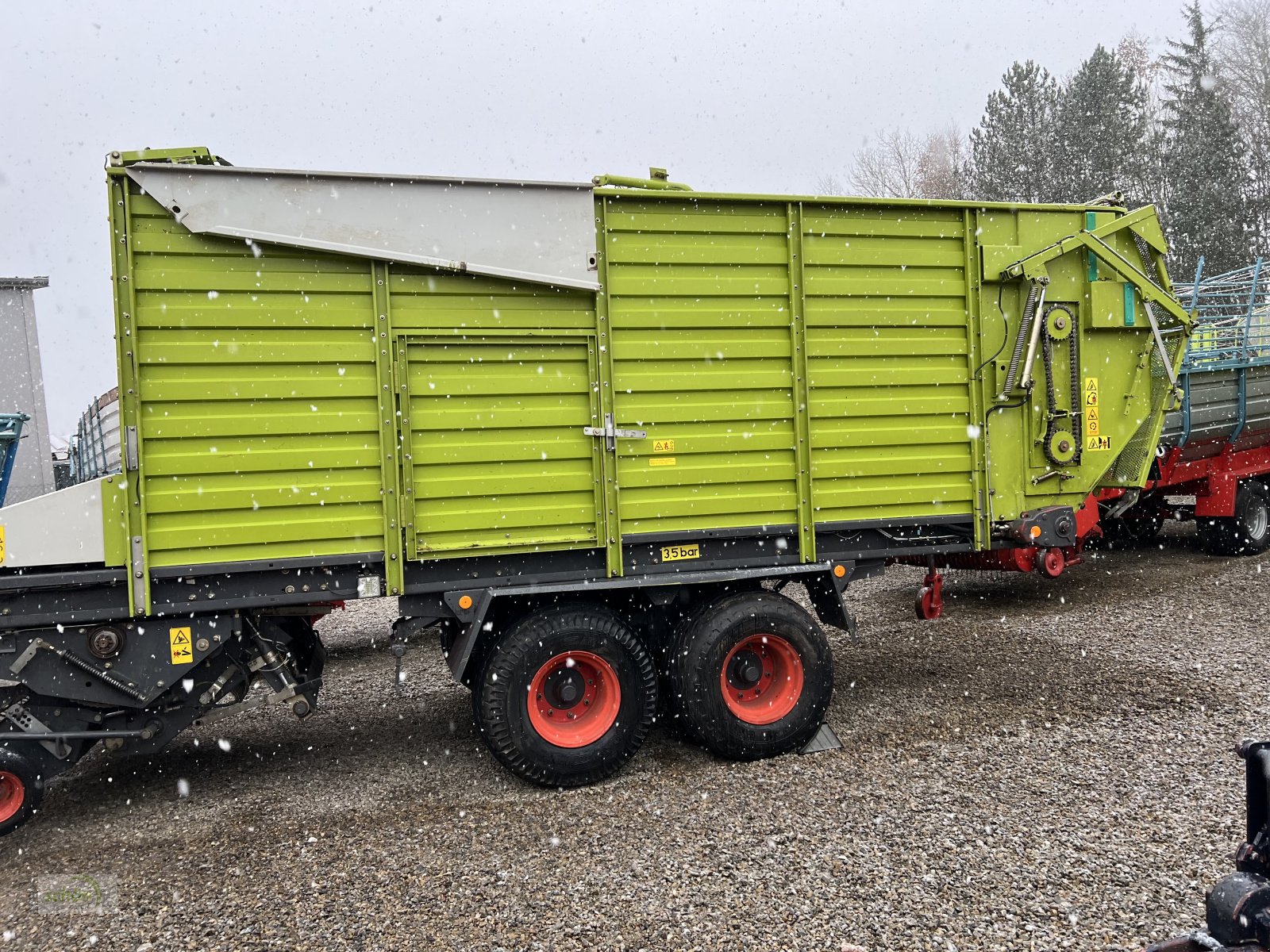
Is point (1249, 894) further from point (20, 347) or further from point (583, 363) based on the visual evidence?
point (20, 347)

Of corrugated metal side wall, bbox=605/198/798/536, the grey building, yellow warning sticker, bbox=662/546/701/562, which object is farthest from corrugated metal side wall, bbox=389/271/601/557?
the grey building

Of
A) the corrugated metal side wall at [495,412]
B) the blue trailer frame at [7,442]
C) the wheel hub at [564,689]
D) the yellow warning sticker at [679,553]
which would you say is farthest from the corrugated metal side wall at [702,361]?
the blue trailer frame at [7,442]

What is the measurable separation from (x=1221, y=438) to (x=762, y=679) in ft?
22.9

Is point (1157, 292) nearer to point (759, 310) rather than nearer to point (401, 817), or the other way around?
point (759, 310)

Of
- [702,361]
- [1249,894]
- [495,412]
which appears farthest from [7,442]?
[1249,894]

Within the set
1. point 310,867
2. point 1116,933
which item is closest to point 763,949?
point 1116,933

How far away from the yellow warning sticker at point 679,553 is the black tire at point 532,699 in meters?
0.42

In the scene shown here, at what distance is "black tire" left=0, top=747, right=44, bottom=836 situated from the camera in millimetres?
3805

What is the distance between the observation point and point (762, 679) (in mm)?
4664

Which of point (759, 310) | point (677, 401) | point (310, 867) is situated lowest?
point (310, 867)

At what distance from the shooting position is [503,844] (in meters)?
3.61

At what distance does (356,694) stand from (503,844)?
2.95 meters

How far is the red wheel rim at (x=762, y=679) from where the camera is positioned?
448 cm

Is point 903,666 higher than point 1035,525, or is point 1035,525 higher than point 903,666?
point 1035,525
